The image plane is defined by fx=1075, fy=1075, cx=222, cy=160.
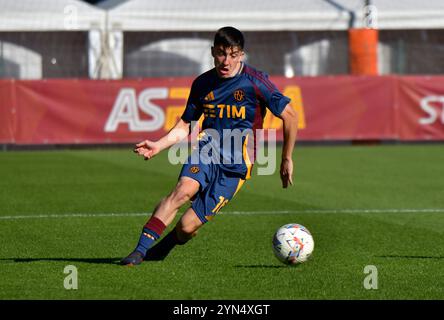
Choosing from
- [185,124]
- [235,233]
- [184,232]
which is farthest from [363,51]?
[184,232]

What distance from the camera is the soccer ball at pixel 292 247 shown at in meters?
8.81

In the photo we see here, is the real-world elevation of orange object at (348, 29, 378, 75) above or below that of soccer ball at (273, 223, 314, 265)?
above

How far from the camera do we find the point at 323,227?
38.8 feet

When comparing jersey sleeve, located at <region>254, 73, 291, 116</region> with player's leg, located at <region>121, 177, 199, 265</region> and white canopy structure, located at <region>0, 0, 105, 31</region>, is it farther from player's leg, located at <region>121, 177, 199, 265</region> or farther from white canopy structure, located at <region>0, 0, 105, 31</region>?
white canopy structure, located at <region>0, 0, 105, 31</region>

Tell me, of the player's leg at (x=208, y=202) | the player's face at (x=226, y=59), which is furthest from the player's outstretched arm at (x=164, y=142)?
the player's face at (x=226, y=59)

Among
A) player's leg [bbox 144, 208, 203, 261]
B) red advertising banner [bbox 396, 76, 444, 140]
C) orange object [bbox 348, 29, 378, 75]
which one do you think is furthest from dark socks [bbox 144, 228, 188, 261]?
orange object [bbox 348, 29, 378, 75]

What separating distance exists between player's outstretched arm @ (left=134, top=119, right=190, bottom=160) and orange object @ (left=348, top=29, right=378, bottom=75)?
18.8 m

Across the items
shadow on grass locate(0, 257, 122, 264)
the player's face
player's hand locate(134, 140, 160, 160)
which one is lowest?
shadow on grass locate(0, 257, 122, 264)

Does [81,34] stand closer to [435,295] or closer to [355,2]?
[355,2]

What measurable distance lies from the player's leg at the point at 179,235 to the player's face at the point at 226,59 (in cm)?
116

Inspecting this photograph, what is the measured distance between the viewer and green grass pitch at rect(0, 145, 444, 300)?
7.95 metres

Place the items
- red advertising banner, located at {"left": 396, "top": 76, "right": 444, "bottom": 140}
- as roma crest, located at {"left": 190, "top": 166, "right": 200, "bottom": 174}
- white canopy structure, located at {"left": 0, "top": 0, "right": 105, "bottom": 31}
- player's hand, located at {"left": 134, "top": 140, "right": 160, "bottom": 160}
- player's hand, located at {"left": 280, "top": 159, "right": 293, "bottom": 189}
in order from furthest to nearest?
1. white canopy structure, located at {"left": 0, "top": 0, "right": 105, "bottom": 31}
2. red advertising banner, located at {"left": 396, "top": 76, "right": 444, "bottom": 140}
3. as roma crest, located at {"left": 190, "top": 166, "right": 200, "bottom": 174}
4. player's hand, located at {"left": 280, "top": 159, "right": 293, "bottom": 189}
5. player's hand, located at {"left": 134, "top": 140, "right": 160, "bottom": 160}

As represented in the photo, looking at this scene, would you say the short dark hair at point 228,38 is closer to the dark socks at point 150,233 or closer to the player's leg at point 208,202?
the player's leg at point 208,202
